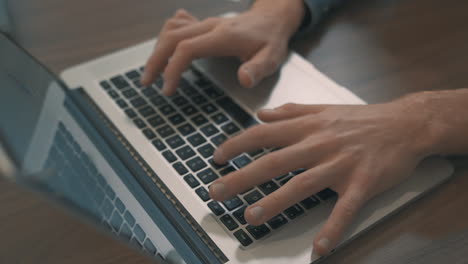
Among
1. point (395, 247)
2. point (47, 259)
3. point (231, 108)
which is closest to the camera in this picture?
point (47, 259)

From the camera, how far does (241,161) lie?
2.05 feet

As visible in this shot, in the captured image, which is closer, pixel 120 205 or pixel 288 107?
pixel 120 205

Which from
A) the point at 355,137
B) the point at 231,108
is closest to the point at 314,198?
the point at 355,137

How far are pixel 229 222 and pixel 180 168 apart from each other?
11 centimetres

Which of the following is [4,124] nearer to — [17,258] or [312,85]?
[17,258]

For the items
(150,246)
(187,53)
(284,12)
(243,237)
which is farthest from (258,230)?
(284,12)

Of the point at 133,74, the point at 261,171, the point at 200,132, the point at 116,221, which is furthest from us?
the point at 133,74

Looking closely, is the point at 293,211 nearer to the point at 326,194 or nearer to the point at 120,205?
the point at 326,194

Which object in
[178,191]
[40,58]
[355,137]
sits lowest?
[40,58]

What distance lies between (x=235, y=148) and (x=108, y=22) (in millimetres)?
477

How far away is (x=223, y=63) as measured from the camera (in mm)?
795

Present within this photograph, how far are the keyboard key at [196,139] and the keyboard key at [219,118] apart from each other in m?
0.04

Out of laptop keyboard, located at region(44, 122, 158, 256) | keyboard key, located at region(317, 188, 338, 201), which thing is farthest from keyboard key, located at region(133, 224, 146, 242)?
keyboard key, located at region(317, 188, 338, 201)

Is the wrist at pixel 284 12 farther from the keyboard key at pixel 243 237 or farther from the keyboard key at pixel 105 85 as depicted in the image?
the keyboard key at pixel 243 237
